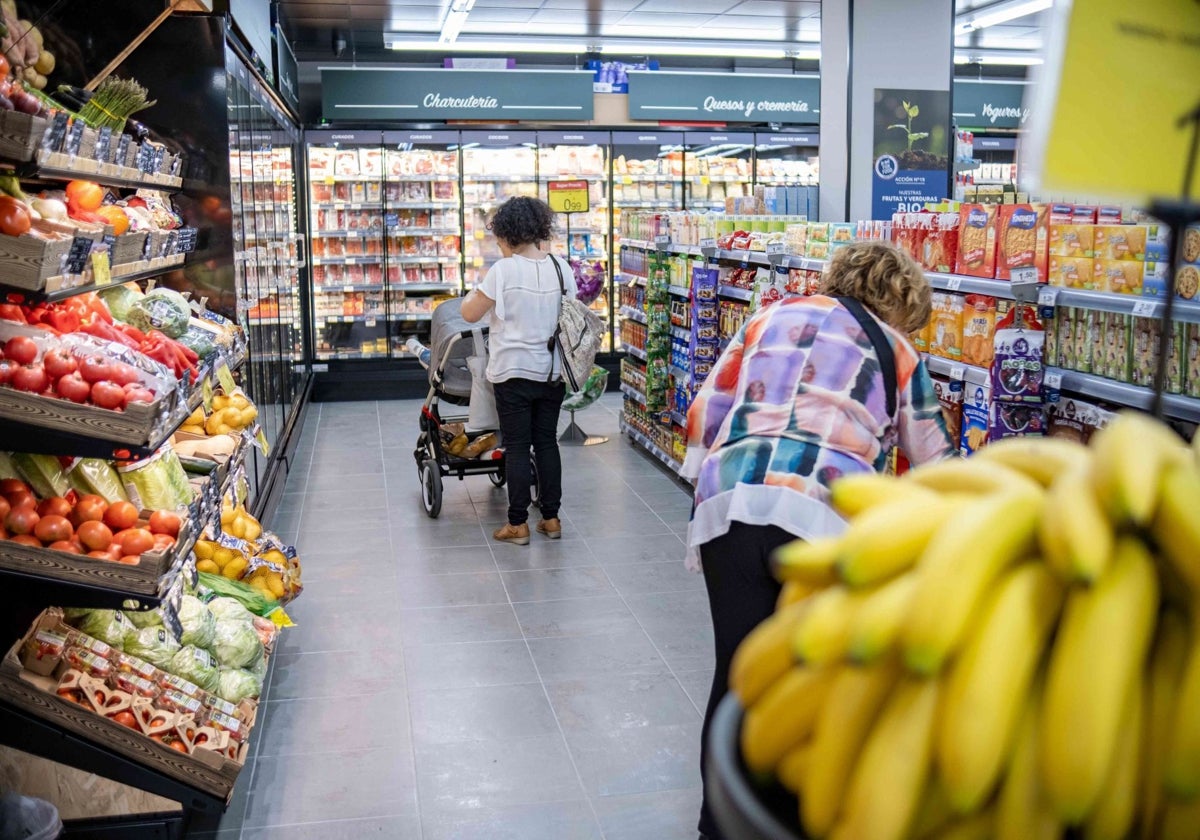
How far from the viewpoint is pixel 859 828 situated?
884mm

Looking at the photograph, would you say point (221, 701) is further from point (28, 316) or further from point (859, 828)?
point (859, 828)

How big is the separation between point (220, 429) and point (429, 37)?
9.30 meters

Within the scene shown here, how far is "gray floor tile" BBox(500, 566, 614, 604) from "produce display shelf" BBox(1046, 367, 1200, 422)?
2.67 meters

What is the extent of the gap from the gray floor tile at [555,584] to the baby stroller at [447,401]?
1.11 metres

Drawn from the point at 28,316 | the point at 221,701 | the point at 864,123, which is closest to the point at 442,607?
the point at 221,701

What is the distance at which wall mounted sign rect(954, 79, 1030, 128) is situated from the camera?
1323cm

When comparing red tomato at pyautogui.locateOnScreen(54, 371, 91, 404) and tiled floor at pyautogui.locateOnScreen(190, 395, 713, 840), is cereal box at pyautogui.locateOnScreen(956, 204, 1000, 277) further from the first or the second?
red tomato at pyautogui.locateOnScreen(54, 371, 91, 404)

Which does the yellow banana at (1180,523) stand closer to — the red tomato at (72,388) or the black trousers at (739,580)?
the black trousers at (739,580)

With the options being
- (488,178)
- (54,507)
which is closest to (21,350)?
(54,507)

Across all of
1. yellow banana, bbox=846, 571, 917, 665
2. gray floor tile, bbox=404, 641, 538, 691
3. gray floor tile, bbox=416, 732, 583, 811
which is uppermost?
yellow banana, bbox=846, 571, 917, 665

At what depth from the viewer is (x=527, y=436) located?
6.30 metres

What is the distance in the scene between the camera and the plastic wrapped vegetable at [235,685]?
3666mm

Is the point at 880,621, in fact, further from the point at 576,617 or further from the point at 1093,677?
the point at 576,617

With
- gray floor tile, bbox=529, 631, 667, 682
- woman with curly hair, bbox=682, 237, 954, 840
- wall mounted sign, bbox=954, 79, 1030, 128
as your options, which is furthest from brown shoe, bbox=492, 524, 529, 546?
wall mounted sign, bbox=954, 79, 1030, 128
